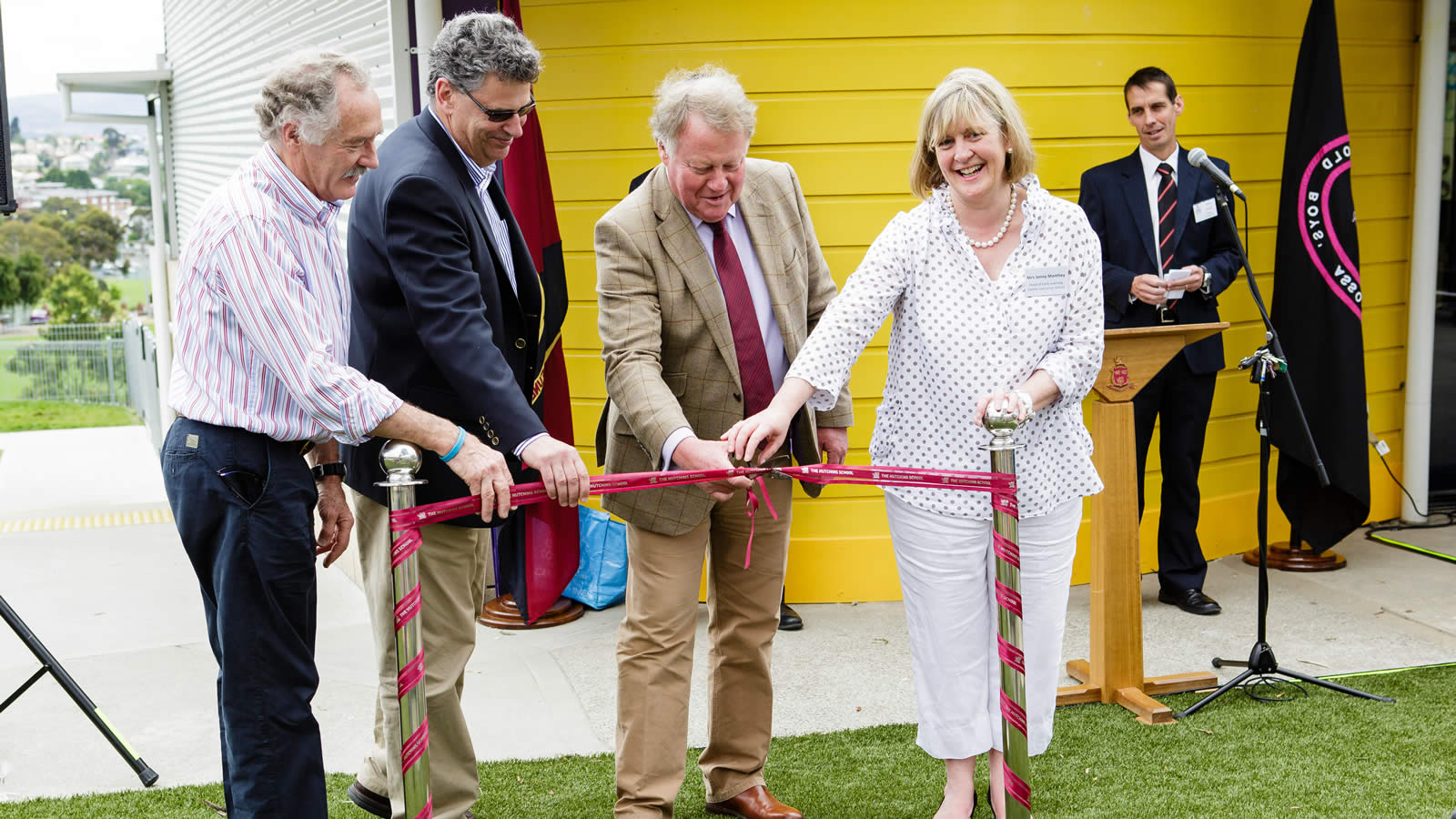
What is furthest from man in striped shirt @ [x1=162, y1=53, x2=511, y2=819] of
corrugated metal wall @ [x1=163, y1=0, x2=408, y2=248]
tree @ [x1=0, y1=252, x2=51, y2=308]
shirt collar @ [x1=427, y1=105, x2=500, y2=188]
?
tree @ [x1=0, y1=252, x2=51, y2=308]

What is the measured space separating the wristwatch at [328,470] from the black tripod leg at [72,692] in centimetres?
121

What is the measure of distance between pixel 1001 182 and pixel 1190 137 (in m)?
3.04

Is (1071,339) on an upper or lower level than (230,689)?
upper

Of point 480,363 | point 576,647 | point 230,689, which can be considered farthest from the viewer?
point 576,647

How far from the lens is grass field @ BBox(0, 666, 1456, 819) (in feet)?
10.9

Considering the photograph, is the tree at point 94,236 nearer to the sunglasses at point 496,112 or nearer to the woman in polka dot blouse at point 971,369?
the sunglasses at point 496,112

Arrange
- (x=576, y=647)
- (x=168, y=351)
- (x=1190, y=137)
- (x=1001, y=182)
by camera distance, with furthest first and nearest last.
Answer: (x=168, y=351) → (x=1190, y=137) → (x=576, y=647) → (x=1001, y=182)

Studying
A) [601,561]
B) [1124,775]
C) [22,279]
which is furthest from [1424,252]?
[22,279]

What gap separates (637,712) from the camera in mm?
3043

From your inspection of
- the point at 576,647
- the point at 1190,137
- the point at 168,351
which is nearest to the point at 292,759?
the point at 576,647

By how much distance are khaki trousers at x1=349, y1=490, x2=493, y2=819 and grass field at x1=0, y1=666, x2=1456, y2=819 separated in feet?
1.28

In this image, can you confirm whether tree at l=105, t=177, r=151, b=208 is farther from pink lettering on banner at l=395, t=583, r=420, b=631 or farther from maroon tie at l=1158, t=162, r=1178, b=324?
pink lettering on banner at l=395, t=583, r=420, b=631

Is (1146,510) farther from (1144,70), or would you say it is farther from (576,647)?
(576,647)

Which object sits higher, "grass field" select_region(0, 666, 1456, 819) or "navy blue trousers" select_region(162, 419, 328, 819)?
"navy blue trousers" select_region(162, 419, 328, 819)
